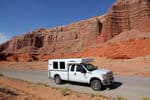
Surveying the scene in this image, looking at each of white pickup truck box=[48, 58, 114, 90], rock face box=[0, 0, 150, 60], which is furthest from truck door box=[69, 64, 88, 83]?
rock face box=[0, 0, 150, 60]

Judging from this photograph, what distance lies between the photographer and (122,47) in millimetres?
58062

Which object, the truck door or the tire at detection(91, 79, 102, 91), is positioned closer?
A: the tire at detection(91, 79, 102, 91)

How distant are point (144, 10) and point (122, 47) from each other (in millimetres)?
29507

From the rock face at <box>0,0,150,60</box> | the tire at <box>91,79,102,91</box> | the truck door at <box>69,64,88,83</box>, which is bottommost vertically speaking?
the tire at <box>91,79,102,91</box>

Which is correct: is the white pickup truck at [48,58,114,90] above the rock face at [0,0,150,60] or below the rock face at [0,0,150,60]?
below

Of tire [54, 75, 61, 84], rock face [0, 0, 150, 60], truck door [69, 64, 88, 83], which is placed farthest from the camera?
rock face [0, 0, 150, 60]

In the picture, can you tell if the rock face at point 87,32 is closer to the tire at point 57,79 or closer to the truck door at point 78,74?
the tire at point 57,79

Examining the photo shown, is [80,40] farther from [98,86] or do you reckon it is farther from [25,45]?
[98,86]

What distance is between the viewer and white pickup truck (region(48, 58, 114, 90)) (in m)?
16.0

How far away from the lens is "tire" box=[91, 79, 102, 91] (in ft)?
52.2

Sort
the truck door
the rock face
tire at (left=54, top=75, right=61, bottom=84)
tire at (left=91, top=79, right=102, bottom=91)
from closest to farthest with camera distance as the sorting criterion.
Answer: tire at (left=91, top=79, right=102, bottom=91)
the truck door
tire at (left=54, top=75, right=61, bottom=84)
the rock face

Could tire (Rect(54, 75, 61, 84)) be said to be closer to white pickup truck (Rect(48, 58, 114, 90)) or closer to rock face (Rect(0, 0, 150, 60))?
white pickup truck (Rect(48, 58, 114, 90))

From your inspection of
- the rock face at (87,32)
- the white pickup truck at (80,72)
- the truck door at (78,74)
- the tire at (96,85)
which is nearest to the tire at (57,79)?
the white pickup truck at (80,72)

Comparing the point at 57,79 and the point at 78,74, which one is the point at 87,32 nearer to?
the point at 57,79
